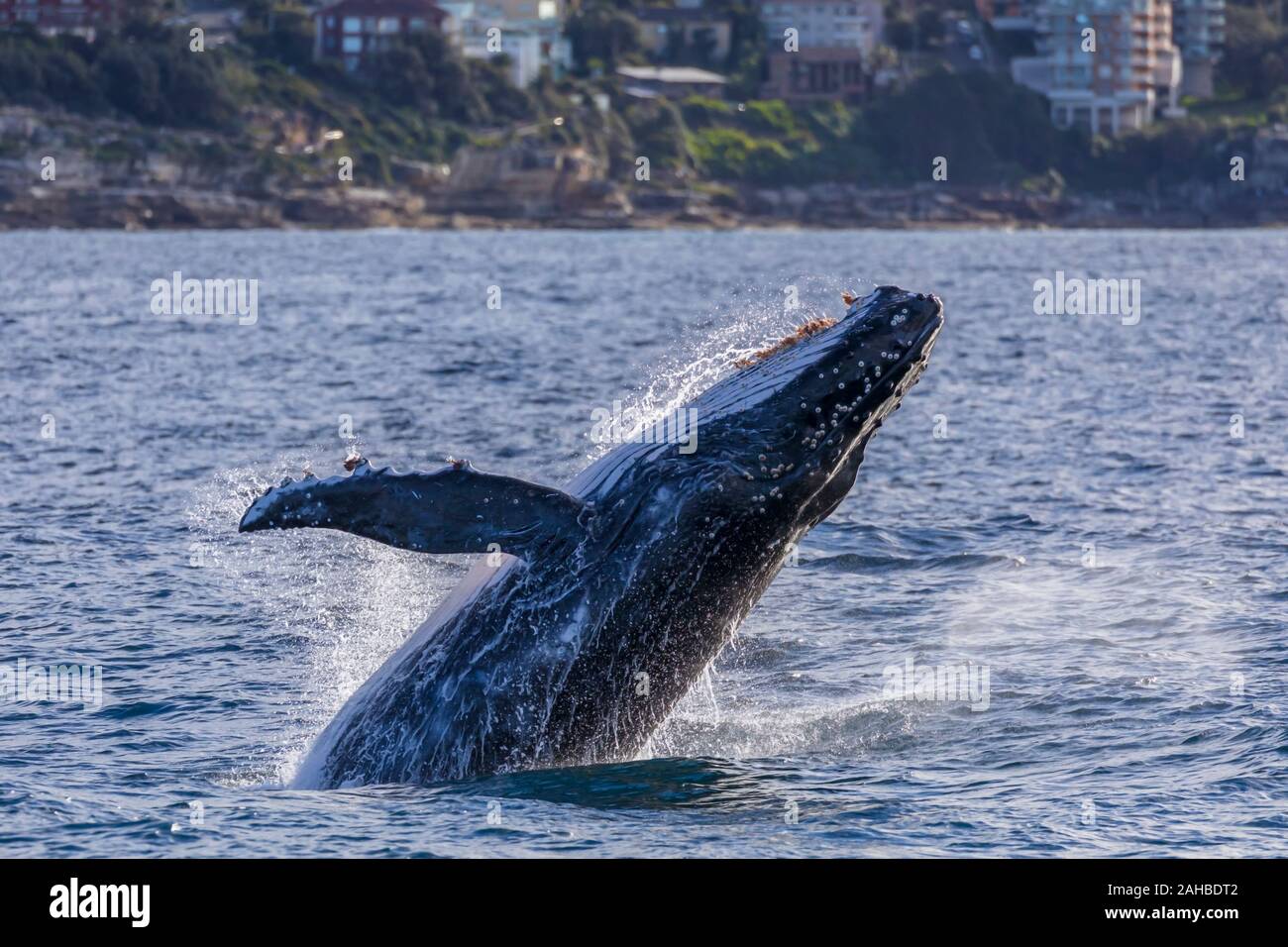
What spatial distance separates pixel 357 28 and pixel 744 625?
17917cm

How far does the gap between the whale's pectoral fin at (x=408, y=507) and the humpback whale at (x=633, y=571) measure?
13 centimetres

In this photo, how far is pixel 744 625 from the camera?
55.5 feet

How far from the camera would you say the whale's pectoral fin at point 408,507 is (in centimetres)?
980

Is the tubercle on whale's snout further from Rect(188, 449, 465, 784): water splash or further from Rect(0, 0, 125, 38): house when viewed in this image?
Rect(0, 0, 125, 38): house

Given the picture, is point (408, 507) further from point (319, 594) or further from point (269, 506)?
point (319, 594)

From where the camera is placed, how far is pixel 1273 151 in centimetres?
19712

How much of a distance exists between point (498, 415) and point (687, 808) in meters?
21.9

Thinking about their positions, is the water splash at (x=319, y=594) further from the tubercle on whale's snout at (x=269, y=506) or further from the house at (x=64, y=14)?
the house at (x=64, y=14)

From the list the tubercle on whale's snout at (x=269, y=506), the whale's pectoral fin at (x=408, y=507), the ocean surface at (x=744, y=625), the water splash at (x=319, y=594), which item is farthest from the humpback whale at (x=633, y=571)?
the water splash at (x=319, y=594)

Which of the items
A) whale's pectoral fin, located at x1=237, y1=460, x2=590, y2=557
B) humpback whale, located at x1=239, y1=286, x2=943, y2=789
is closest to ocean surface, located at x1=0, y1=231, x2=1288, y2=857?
humpback whale, located at x1=239, y1=286, x2=943, y2=789

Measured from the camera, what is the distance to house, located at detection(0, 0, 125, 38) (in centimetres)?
17588

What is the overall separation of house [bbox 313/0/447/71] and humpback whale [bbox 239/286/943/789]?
585 feet

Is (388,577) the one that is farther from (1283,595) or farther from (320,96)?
(320,96)
